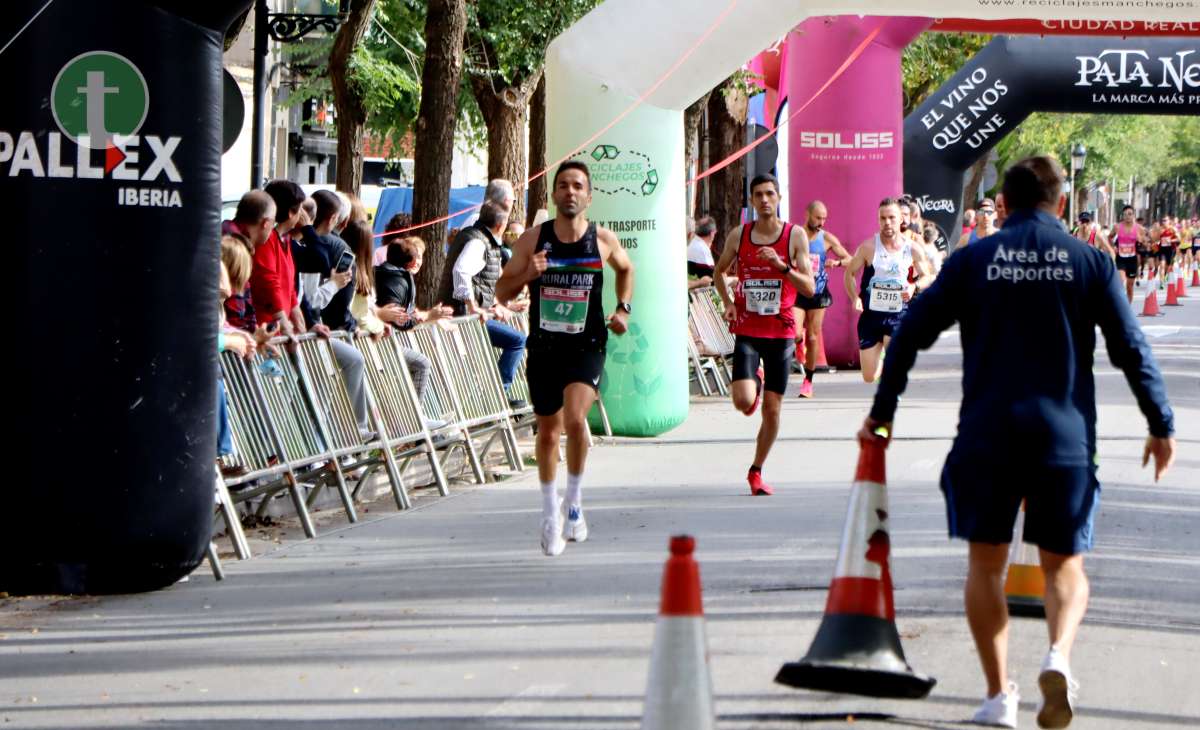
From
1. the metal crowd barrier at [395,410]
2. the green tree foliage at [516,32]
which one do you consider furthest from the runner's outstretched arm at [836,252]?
the metal crowd barrier at [395,410]

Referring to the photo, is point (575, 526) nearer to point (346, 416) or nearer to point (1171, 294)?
point (346, 416)

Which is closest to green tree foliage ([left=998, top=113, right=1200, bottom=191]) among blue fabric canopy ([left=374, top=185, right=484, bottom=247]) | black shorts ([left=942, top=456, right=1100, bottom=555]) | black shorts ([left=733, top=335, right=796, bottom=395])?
blue fabric canopy ([left=374, top=185, right=484, bottom=247])

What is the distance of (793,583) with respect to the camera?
841cm

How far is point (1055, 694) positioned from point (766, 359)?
605 cm

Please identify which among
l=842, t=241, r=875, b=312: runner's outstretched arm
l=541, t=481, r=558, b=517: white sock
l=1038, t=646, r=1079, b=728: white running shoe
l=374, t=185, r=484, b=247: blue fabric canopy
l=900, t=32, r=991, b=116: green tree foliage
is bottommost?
l=1038, t=646, r=1079, b=728: white running shoe

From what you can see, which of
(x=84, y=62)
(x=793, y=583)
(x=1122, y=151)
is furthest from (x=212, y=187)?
(x=1122, y=151)

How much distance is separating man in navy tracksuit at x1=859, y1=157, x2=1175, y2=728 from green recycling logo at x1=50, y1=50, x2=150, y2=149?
12.4 ft

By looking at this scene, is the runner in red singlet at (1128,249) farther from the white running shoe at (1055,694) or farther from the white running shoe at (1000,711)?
the white running shoe at (1055,694)

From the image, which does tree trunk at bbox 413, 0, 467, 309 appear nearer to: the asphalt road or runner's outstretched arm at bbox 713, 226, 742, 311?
runner's outstretched arm at bbox 713, 226, 742, 311

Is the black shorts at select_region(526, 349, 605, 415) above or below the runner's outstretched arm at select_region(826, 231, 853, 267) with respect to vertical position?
below

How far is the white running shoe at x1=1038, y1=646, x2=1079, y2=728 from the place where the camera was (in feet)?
18.8

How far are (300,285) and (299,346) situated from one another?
4.15 ft

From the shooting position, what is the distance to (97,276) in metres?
8.20

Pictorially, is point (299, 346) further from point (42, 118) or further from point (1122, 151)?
point (1122, 151)
